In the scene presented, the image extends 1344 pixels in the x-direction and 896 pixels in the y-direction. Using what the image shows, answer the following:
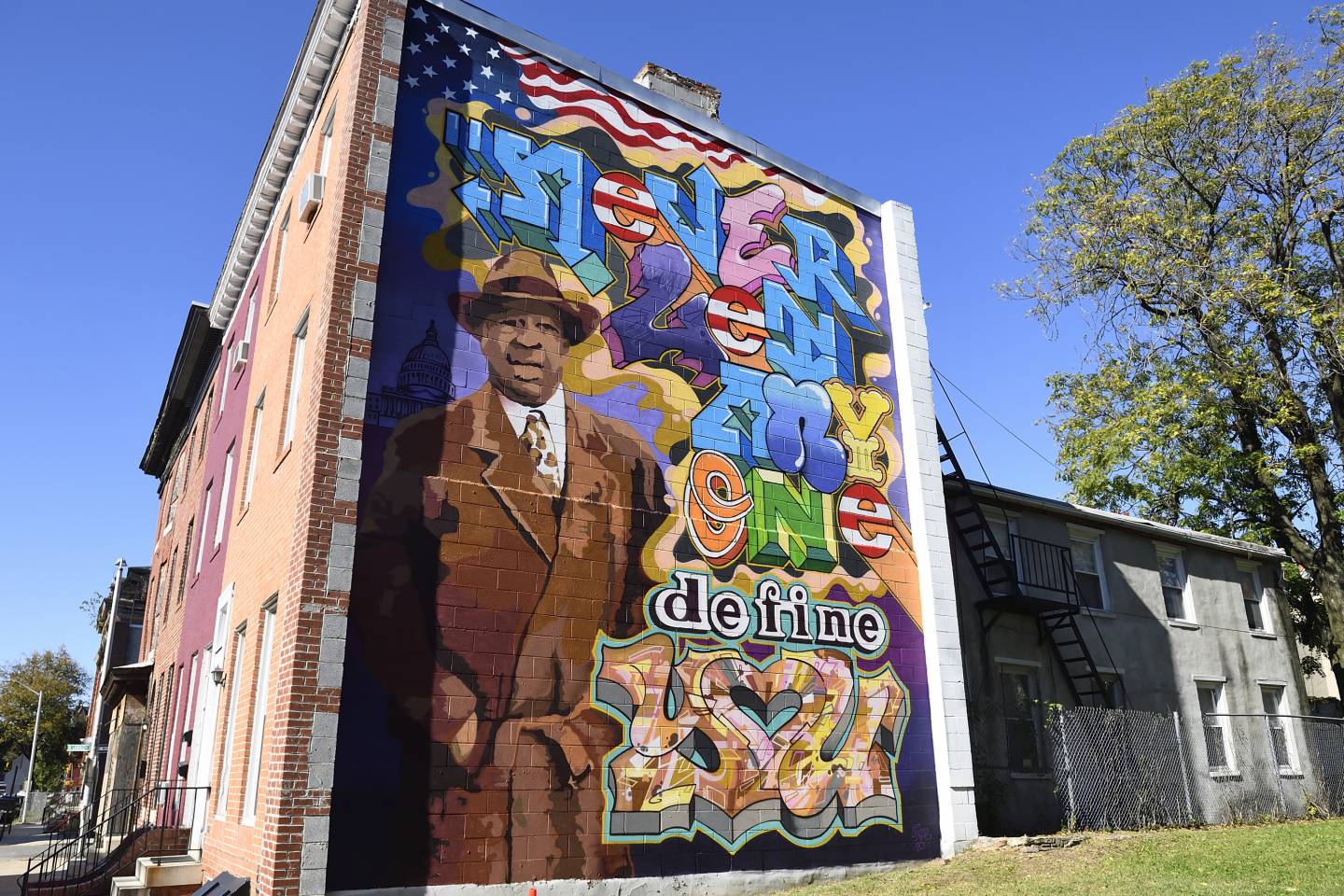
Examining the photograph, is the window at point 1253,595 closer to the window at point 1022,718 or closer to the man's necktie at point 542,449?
the window at point 1022,718

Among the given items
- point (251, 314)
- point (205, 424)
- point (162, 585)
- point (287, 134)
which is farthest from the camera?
point (162, 585)

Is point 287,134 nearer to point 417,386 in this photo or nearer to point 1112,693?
point 417,386

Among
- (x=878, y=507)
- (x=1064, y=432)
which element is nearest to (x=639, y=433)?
(x=878, y=507)

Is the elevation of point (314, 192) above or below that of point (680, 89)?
below

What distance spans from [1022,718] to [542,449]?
11.6m

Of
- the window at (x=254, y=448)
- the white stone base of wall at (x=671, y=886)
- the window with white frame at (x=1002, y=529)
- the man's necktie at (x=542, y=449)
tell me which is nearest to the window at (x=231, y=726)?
the window at (x=254, y=448)

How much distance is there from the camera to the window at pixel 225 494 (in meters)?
17.8

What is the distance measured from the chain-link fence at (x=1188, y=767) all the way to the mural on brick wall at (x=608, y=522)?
4.07 m

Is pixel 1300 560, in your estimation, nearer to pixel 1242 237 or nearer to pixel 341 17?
pixel 1242 237

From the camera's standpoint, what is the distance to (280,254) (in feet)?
56.6

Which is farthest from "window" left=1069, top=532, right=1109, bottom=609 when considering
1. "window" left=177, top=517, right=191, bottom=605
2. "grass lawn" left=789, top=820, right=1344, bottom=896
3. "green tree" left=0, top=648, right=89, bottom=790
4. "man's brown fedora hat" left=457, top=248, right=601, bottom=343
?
"green tree" left=0, top=648, right=89, bottom=790

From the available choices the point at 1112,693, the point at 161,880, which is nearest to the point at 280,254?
the point at 161,880

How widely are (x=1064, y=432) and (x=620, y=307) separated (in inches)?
741

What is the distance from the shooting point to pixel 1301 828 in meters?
17.3
